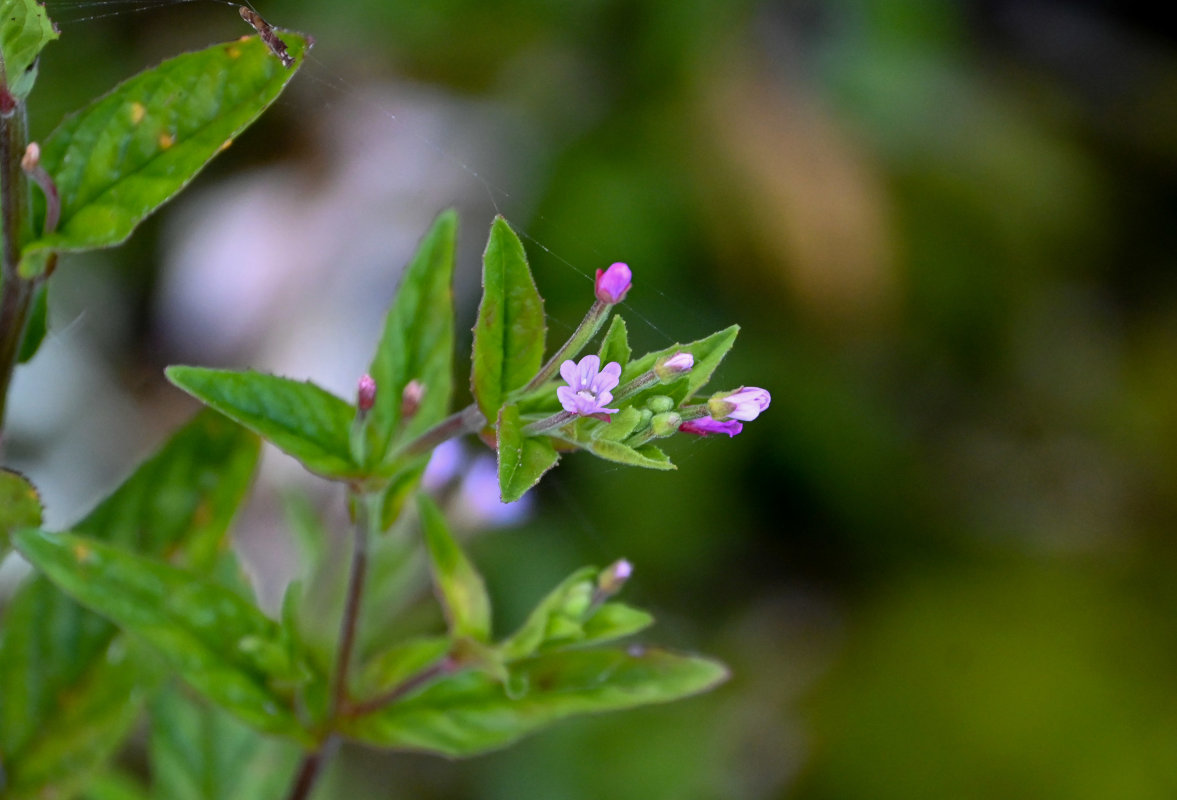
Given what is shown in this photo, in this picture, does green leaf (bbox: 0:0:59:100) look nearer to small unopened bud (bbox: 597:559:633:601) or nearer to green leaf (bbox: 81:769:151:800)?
small unopened bud (bbox: 597:559:633:601)

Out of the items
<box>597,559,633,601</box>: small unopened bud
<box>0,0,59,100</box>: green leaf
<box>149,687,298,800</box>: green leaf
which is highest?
<box>0,0,59,100</box>: green leaf

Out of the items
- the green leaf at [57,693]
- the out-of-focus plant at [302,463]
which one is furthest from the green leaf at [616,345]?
the green leaf at [57,693]

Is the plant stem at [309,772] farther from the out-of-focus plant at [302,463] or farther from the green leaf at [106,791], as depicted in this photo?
the green leaf at [106,791]

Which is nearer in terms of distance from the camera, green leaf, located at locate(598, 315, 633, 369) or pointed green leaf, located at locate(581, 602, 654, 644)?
green leaf, located at locate(598, 315, 633, 369)

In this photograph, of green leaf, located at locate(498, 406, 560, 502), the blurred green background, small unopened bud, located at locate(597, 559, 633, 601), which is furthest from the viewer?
the blurred green background

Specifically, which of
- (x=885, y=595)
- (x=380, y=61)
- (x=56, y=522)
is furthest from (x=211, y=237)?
(x=885, y=595)

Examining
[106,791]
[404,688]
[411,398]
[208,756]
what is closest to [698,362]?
[411,398]

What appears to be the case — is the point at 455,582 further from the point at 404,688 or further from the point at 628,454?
the point at 628,454

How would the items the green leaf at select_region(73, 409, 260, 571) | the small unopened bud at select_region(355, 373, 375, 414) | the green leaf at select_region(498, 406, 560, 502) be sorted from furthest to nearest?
1. the green leaf at select_region(73, 409, 260, 571)
2. the small unopened bud at select_region(355, 373, 375, 414)
3. the green leaf at select_region(498, 406, 560, 502)

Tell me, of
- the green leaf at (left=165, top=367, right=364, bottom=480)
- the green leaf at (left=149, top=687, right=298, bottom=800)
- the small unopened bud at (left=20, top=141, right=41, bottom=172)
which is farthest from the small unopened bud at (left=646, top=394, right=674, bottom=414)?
the green leaf at (left=149, top=687, right=298, bottom=800)
